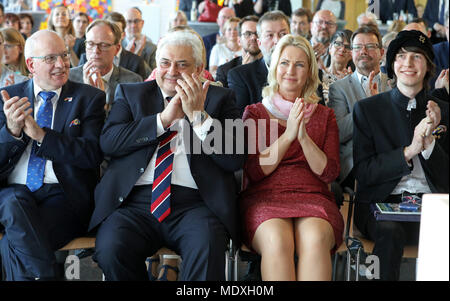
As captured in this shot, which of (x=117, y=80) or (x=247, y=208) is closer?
(x=247, y=208)

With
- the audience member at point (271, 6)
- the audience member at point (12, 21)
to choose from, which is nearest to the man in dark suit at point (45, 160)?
the audience member at point (12, 21)

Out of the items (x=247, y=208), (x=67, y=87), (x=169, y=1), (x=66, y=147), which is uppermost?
(x=169, y=1)

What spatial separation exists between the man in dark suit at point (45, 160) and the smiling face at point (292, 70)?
0.89 meters

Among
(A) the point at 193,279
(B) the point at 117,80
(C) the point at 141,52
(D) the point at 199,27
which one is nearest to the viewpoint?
(A) the point at 193,279

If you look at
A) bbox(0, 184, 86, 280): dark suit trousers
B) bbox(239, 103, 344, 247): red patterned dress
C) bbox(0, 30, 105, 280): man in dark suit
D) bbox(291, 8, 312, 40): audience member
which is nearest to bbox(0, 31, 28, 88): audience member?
bbox(0, 30, 105, 280): man in dark suit

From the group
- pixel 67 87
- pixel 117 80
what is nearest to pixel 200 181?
pixel 67 87

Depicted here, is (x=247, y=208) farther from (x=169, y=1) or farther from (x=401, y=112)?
(x=169, y=1)

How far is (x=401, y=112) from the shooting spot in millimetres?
3135

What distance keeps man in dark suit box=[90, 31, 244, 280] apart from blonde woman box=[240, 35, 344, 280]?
0.53 feet

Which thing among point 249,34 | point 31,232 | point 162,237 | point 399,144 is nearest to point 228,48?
point 249,34

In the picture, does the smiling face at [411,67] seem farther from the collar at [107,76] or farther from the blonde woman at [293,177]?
the collar at [107,76]

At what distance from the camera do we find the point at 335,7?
27.5 ft
